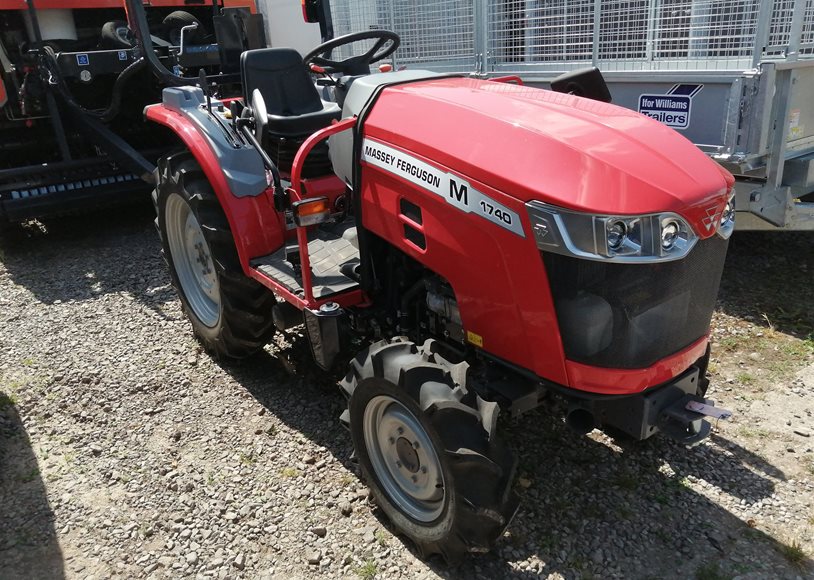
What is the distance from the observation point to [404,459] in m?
2.36

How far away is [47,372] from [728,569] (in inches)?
131

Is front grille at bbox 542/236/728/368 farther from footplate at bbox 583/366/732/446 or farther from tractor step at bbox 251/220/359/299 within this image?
tractor step at bbox 251/220/359/299

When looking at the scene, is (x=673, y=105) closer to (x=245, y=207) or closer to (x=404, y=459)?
(x=245, y=207)

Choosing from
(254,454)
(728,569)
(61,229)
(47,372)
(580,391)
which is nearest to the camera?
(580,391)

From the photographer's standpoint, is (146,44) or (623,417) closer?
(623,417)

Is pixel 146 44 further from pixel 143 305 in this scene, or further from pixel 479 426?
pixel 479 426

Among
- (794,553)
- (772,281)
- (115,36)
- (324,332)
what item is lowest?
(772,281)

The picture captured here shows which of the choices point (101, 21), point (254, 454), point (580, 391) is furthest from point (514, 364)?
point (101, 21)

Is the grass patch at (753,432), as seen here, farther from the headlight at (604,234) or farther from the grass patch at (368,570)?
the grass patch at (368,570)

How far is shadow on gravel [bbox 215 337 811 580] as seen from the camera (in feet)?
7.42

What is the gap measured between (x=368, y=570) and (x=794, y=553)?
141 cm

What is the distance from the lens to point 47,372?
365cm

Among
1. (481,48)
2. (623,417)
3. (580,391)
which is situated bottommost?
(623,417)

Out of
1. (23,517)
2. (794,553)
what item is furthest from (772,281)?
(23,517)
